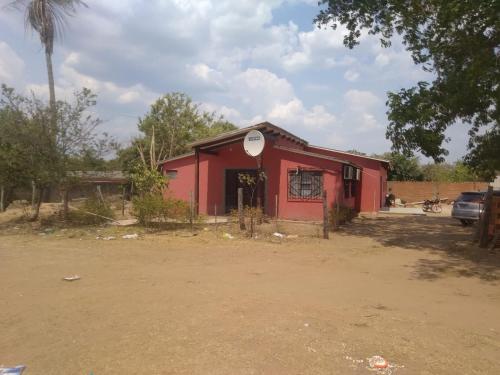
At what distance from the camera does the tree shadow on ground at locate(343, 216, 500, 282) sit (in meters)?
8.80

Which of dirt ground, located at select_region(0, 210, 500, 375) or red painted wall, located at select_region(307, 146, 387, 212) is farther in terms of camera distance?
red painted wall, located at select_region(307, 146, 387, 212)

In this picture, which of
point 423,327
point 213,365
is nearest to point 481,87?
point 423,327

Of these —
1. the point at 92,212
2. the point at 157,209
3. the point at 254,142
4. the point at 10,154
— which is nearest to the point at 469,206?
the point at 254,142

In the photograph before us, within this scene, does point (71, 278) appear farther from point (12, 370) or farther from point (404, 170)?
point (404, 170)

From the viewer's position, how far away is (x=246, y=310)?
5.82 meters

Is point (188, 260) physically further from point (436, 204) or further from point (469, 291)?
point (436, 204)

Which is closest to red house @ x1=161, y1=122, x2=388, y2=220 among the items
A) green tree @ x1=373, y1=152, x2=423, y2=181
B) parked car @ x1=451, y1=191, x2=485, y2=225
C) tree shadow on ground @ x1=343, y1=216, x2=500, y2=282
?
tree shadow on ground @ x1=343, y1=216, x2=500, y2=282

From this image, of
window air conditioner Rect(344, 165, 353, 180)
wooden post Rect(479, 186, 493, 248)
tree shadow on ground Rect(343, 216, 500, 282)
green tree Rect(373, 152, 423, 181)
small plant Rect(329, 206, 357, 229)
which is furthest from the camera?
green tree Rect(373, 152, 423, 181)

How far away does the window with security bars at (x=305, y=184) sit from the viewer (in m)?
17.5

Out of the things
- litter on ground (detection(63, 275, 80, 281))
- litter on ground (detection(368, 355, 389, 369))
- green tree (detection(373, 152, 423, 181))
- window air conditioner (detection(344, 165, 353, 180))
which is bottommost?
litter on ground (detection(368, 355, 389, 369))

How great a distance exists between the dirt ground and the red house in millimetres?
6367

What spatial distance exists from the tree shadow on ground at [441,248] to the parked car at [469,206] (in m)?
1.02

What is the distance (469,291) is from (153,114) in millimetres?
32311

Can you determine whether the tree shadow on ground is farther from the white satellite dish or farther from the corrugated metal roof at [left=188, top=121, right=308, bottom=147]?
the corrugated metal roof at [left=188, top=121, right=308, bottom=147]
